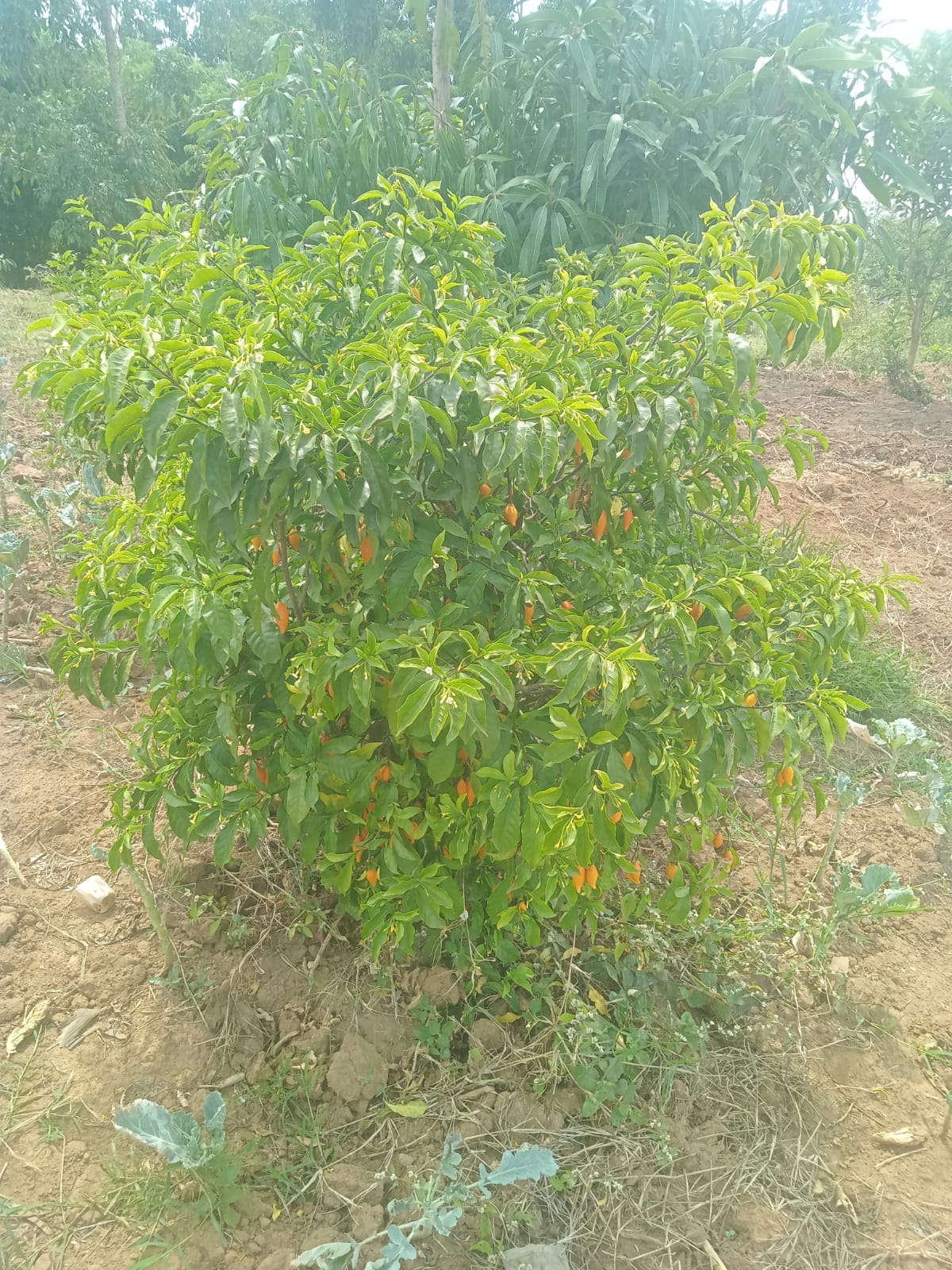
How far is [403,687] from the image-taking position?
1.31m

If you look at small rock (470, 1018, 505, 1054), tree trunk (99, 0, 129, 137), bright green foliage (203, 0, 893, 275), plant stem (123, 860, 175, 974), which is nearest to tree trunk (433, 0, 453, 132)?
bright green foliage (203, 0, 893, 275)

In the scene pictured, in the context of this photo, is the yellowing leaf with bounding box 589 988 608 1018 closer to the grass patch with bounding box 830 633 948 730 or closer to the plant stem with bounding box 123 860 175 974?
the plant stem with bounding box 123 860 175 974

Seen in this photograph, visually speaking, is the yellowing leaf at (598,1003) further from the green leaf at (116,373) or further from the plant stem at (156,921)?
the green leaf at (116,373)

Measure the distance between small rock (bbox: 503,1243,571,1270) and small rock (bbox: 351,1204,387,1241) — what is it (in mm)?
237

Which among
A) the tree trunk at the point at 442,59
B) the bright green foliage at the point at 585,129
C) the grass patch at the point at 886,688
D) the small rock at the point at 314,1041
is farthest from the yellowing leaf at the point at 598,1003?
the tree trunk at the point at 442,59

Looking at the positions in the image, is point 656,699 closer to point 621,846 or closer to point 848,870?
point 621,846

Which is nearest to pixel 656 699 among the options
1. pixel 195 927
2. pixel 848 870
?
pixel 848 870

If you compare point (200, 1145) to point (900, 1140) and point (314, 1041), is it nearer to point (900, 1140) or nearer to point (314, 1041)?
point (314, 1041)

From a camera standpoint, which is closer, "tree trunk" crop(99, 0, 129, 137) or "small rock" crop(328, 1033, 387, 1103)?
"small rock" crop(328, 1033, 387, 1103)

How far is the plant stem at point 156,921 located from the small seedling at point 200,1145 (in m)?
0.44

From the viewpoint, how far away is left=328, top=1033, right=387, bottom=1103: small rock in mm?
1732

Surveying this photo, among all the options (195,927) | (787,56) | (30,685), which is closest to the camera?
(195,927)

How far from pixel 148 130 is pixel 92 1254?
507 inches

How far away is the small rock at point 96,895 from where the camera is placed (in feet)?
6.80
